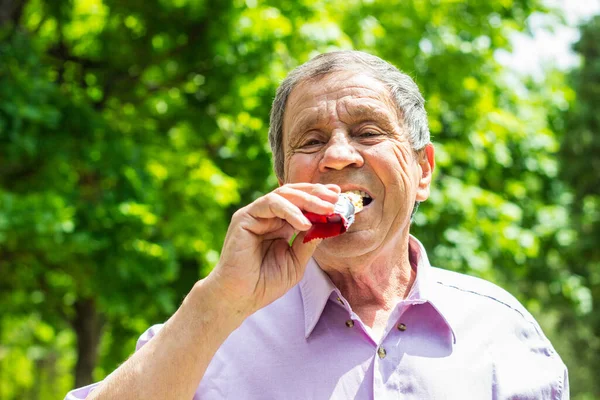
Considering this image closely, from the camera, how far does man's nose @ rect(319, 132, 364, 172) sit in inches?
82.2

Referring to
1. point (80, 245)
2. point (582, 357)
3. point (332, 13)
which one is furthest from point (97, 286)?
point (582, 357)

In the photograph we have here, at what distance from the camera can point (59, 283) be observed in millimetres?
10039

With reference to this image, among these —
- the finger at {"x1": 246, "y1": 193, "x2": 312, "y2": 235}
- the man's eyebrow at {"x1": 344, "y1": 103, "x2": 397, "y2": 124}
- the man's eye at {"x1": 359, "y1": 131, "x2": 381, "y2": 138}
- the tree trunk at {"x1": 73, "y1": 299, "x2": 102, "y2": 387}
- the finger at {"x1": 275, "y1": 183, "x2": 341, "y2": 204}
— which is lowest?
the tree trunk at {"x1": 73, "y1": 299, "x2": 102, "y2": 387}

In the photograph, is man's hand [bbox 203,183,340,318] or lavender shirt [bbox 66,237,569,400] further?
lavender shirt [bbox 66,237,569,400]

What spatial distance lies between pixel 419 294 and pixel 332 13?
23.0 ft

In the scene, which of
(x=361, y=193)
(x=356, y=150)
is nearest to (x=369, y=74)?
(x=356, y=150)

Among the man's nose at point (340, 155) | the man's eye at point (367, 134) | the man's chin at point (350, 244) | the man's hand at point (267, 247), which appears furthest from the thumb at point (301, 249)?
the man's eye at point (367, 134)

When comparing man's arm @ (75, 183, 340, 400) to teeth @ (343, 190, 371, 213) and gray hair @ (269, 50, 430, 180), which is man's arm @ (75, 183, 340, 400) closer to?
teeth @ (343, 190, 371, 213)

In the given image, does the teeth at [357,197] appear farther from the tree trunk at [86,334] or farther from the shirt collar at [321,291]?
the tree trunk at [86,334]

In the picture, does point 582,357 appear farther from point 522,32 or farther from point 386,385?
point 386,385

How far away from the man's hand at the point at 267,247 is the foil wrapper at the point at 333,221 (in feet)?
0.12

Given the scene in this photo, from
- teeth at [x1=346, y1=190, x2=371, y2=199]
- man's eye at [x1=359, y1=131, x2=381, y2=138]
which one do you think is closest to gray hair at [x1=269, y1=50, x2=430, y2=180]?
man's eye at [x1=359, y1=131, x2=381, y2=138]

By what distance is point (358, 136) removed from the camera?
2.20m

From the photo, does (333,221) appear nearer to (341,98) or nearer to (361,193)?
(361,193)
